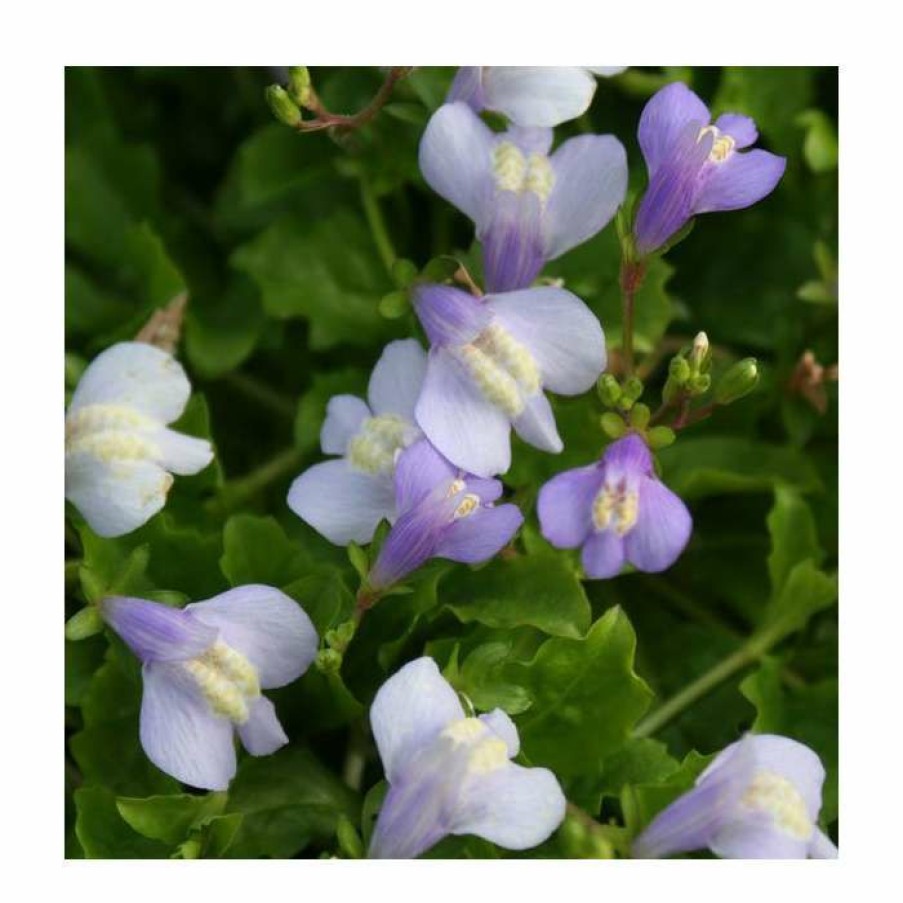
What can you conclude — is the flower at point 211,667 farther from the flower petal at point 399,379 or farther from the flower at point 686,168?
the flower at point 686,168

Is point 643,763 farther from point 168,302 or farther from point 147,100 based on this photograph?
point 147,100

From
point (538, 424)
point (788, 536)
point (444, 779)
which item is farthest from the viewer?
point (788, 536)

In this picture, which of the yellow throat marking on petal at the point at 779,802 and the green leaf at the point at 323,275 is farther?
the green leaf at the point at 323,275

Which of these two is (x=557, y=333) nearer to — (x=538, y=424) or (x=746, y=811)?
(x=538, y=424)

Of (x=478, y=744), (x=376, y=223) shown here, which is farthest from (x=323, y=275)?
(x=478, y=744)

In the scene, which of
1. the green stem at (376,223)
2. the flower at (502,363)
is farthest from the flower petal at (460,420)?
the green stem at (376,223)

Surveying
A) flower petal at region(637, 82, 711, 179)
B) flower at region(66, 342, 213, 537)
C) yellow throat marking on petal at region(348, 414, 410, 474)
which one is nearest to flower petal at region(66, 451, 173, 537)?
flower at region(66, 342, 213, 537)
